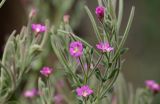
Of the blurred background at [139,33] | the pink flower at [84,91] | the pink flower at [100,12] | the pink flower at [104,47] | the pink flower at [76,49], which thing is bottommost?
the blurred background at [139,33]

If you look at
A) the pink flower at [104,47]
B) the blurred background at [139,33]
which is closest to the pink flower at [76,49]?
the pink flower at [104,47]

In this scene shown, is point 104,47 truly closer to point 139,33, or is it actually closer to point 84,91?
point 84,91

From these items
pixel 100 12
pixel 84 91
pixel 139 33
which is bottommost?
pixel 139 33

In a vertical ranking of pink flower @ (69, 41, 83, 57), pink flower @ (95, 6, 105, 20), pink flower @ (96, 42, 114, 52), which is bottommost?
pink flower @ (96, 42, 114, 52)

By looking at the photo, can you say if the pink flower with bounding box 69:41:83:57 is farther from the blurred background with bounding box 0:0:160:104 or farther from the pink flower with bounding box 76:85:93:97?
the blurred background with bounding box 0:0:160:104

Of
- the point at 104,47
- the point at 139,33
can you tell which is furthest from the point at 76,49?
the point at 139,33

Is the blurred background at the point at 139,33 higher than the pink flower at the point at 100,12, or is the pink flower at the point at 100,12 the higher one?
the pink flower at the point at 100,12

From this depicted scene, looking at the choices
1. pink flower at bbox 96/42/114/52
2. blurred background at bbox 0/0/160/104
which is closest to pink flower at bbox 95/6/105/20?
pink flower at bbox 96/42/114/52

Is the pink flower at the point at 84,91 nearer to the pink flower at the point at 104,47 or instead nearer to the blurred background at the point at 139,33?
the pink flower at the point at 104,47

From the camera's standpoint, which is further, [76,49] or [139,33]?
[139,33]

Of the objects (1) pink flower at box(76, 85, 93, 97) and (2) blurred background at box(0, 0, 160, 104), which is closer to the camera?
(1) pink flower at box(76, 85, 93, 97)
